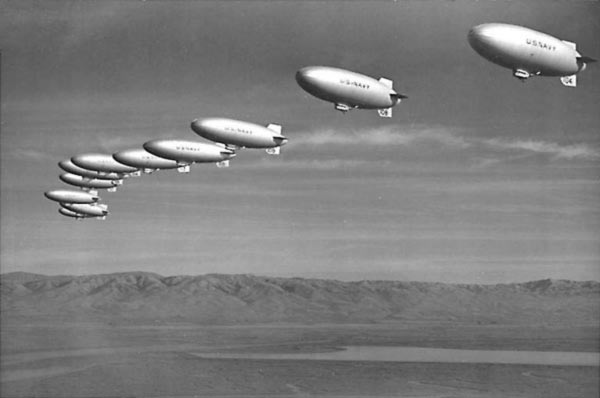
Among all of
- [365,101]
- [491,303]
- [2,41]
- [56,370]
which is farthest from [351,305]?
[365,101]

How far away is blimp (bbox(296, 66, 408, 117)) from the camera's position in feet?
91.4

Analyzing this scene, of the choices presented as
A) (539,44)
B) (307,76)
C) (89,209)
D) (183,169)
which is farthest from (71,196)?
(539,44)

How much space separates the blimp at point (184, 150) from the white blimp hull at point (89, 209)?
16.7 m

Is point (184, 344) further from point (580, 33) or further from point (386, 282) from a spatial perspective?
point (580, 33)

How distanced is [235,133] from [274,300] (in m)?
129

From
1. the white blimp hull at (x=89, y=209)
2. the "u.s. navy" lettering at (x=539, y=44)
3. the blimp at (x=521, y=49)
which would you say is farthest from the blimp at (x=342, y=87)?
the white blimp hull at (x=89, y=209)

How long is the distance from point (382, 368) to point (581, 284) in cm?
7308

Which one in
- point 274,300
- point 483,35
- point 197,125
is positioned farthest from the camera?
point 274,300

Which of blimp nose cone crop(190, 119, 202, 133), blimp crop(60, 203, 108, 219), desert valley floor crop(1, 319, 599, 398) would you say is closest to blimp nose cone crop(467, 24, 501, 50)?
blimp nose cone crop(190, 119, 202, 133)

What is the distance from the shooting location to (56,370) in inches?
3110

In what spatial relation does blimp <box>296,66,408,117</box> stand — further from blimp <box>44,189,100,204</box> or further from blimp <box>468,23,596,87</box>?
blimp <box>44,189,100,204</box>

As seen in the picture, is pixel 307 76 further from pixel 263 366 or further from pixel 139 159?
pixel 263 366

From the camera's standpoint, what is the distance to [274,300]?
161 meters

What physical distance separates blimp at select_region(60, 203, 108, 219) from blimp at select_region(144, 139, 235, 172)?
54.8ft
